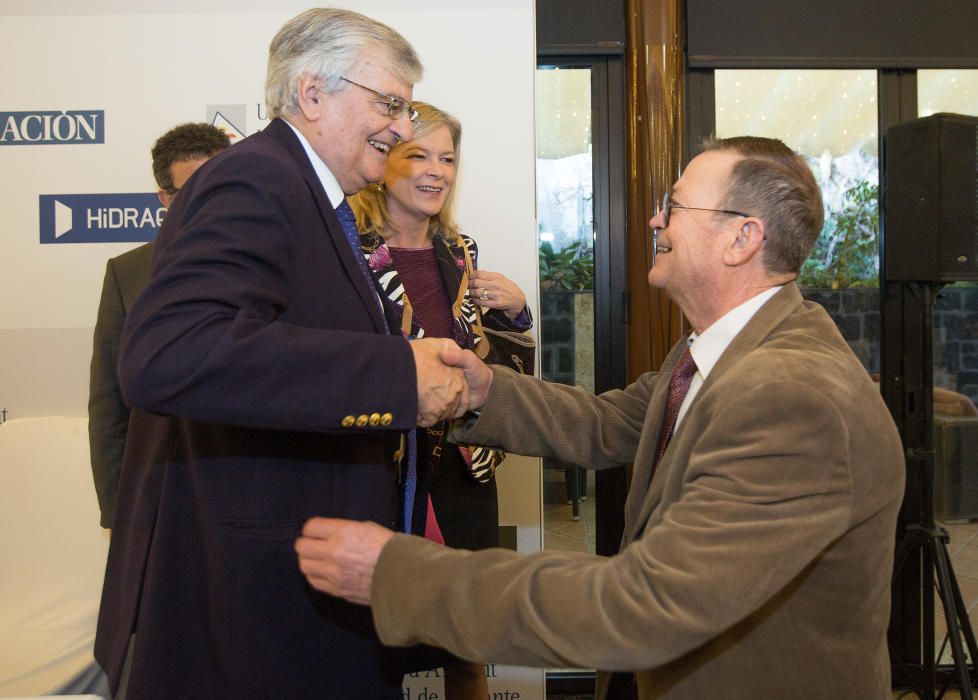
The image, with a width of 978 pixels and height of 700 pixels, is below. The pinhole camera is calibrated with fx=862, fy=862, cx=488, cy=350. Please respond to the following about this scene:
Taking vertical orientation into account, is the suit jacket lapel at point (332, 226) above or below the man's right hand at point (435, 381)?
above

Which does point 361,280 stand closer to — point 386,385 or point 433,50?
point 386,385

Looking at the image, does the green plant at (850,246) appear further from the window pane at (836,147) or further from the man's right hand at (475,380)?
the man's right hand at (475,380)

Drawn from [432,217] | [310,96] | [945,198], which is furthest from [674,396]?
[945,198]

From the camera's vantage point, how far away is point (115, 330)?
262cm

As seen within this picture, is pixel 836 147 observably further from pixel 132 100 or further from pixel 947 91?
pixel 132 100

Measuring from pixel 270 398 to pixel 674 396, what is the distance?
2.56 ft

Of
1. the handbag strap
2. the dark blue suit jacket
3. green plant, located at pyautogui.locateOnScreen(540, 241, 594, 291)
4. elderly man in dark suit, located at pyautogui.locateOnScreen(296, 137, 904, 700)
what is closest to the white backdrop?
the handbag strap

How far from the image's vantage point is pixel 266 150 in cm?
140

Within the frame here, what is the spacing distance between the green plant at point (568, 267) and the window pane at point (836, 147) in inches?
31.0

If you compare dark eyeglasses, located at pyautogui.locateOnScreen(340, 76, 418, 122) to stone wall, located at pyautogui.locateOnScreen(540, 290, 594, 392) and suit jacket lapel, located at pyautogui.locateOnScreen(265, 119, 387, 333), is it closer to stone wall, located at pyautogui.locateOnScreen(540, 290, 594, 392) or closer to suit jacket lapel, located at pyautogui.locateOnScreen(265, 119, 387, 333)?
suit jacket lapel, located at pyautogui.locateOnScreen(265, 119, 387, 333)

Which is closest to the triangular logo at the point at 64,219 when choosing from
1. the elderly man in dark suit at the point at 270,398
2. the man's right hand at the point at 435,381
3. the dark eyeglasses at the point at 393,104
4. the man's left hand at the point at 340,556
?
the elderly man in dark suit at the point at 270,398

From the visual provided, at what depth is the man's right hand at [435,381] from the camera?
1.38m

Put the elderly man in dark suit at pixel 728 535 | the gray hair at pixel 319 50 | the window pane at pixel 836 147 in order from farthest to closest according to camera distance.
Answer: the window pane at pixel 836 147, the gray hair at pixel 319 50, the elderly man in dark suit at pixel 728 535

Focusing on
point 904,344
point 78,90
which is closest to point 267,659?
point 78,90
